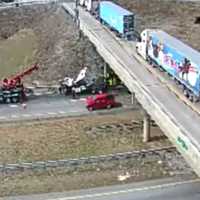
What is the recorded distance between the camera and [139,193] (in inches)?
1581

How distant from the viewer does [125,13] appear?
212 ft

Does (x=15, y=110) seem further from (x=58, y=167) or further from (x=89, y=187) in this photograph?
(x=89, y=187)

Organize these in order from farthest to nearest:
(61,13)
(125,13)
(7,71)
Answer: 1. (61,13)
2. (7,71)
3. (125,13)

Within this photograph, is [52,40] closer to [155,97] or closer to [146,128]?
[146,128]

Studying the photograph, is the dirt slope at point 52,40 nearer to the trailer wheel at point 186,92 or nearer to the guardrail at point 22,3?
the guardrail at point 22,3

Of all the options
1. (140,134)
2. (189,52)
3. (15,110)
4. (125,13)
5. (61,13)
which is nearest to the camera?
(189,52)

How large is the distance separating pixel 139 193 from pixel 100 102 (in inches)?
679

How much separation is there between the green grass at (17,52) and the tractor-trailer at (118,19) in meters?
9.39

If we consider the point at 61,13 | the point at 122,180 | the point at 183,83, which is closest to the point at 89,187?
the point at 122,180

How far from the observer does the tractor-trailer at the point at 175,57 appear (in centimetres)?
4484

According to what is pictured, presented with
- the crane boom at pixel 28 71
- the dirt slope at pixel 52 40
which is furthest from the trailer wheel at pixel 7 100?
the dirt slope at pixel 52 40

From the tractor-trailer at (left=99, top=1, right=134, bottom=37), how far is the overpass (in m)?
0.91

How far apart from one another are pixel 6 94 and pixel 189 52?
1811cm

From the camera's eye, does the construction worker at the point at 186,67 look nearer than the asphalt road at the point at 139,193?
No
